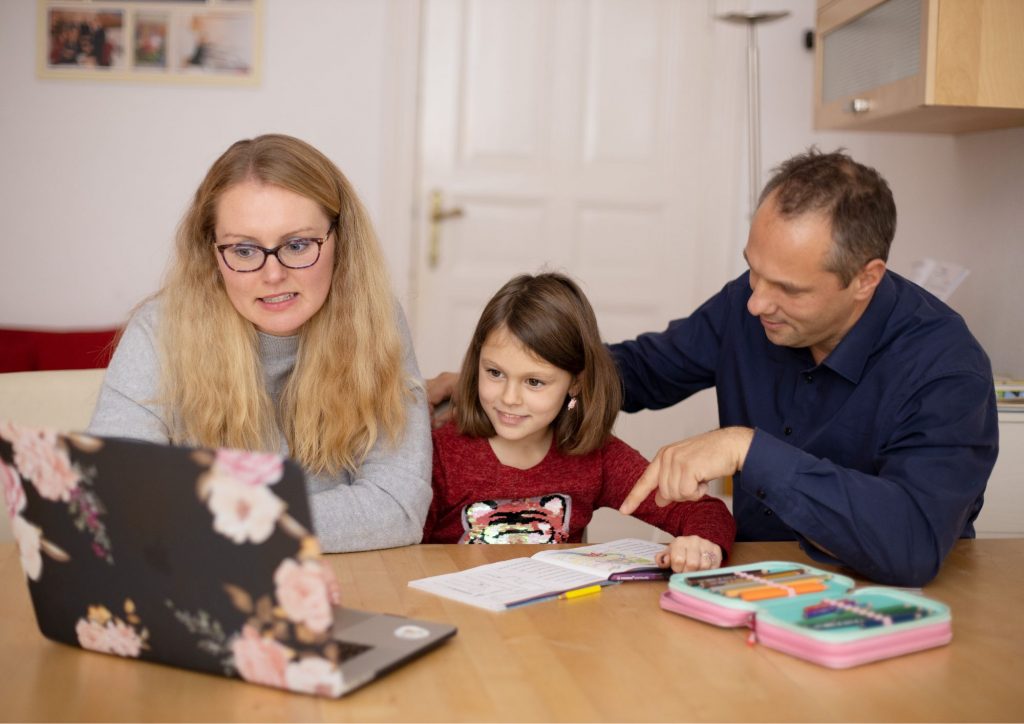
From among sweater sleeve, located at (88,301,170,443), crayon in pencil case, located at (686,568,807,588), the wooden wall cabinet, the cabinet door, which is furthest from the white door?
crayon in pencil case, located at (686,568,807,588)

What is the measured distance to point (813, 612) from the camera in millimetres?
1282

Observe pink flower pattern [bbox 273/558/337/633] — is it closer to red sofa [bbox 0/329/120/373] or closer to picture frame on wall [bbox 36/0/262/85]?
red sofa [bbox 0/329/120/373]

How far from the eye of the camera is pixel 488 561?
1.60 meters

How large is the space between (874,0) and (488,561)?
1.88 metres

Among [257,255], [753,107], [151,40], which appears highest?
[151,40]

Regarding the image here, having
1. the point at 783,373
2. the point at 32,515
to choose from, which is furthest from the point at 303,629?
the point at 783,373

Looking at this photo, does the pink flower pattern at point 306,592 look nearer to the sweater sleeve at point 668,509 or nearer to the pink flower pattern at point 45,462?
the pink flower pattern at point 45,462

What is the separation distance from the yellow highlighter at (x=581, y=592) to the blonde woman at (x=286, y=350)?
1.06 feet

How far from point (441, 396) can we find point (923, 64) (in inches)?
50.6

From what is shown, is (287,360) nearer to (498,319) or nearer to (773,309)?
(498,319)

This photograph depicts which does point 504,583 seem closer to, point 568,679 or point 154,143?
point 568,679

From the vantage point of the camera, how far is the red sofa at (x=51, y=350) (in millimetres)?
3535

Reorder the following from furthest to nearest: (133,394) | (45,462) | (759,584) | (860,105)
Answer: (860,105), (133,394), (759,584), (45,462)

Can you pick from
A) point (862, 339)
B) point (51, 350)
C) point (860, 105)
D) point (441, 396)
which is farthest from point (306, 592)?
point (51, 350)
